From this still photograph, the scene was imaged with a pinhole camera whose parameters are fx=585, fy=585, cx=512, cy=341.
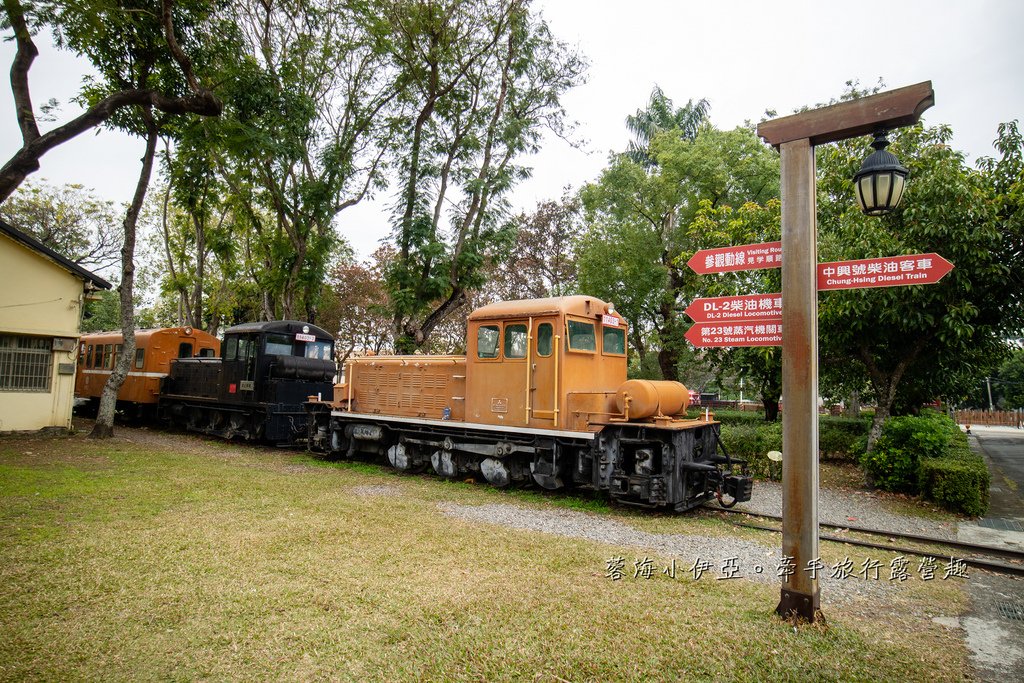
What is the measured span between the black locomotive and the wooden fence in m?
44.5

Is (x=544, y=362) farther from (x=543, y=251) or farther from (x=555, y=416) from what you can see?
(x=543, y=251)

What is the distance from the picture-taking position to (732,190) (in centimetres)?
1961

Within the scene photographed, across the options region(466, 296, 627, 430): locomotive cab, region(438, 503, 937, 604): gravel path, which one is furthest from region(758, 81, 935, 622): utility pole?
region(466, 296, 627, 430): locomotive cab

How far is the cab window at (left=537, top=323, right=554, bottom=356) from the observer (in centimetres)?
925

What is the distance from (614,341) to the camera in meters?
10.3

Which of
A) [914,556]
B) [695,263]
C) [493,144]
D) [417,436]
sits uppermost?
[493,144]

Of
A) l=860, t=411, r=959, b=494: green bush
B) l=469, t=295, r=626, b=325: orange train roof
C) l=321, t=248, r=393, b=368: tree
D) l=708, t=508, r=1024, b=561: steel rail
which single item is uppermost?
l=321, t=248, r=393, b=368: tree

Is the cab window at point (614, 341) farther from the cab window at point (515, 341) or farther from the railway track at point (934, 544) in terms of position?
the railway track at point (934, 544)

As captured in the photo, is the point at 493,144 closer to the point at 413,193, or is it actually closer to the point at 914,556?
the point at 413,193

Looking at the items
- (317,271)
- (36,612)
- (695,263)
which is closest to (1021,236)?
(695,263)

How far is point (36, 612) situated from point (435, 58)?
674 inches

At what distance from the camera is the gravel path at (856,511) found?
7992 millimetres

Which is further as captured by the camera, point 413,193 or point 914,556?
point 413,193

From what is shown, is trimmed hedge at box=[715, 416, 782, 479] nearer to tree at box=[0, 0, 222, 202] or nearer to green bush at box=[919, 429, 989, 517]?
green bush at box=[919, 429, 989, 517]
